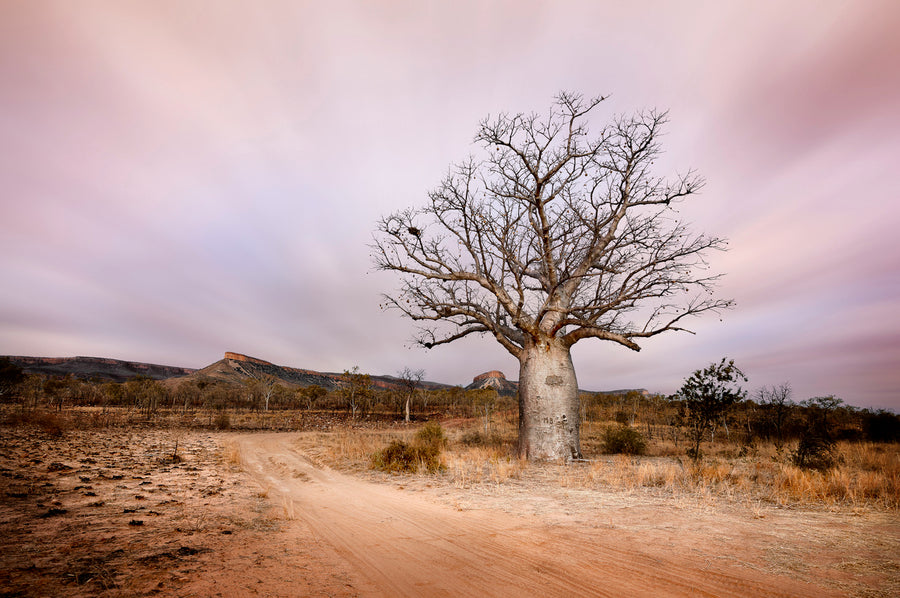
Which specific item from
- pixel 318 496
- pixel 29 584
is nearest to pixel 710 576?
pixel 29 584

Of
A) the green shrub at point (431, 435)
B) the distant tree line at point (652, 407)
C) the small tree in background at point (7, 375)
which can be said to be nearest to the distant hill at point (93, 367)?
the distant tree line at point (652, 407)

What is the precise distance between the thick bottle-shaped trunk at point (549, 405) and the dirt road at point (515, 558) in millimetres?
5078

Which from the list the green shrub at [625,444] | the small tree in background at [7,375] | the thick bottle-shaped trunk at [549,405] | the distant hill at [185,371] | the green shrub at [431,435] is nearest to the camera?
the thick bottle-shaped trunk at [549,405]

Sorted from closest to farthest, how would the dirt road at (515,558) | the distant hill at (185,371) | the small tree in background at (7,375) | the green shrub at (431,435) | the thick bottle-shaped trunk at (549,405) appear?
the dirt road at (515,558) < the thick bottle-shaped trunk at (549,405) < the green shrub at (431,435) < the small tree in background at (7,375) < the distant hill at (185,371)

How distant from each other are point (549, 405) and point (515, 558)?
6790mm

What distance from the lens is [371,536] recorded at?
416cm

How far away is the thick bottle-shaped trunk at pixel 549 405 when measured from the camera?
978 cm

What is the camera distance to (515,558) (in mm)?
3457

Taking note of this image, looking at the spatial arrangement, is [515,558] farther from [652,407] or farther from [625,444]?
[652,407]

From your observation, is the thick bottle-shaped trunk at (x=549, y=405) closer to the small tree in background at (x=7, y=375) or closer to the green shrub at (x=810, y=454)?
the green shrub at (x=810, y=454)

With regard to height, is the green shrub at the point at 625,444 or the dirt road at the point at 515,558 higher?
the dirt road at the point at 515,558

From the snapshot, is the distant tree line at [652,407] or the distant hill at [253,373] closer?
the distant tree line at [652,407]

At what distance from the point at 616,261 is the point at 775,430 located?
18.1 metres

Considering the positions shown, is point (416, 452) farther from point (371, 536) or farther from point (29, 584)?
point (29, 584)
